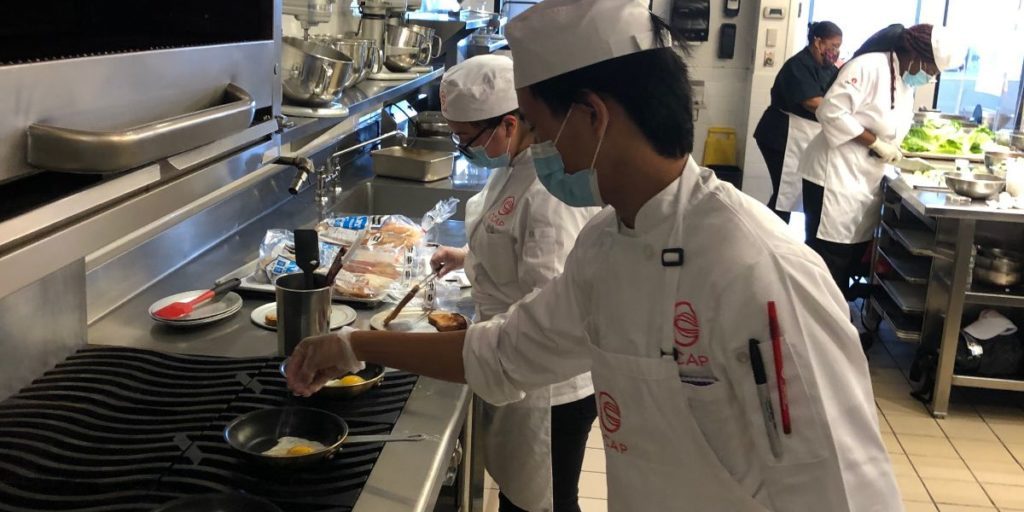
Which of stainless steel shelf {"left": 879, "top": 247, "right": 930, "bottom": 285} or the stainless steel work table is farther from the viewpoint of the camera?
stainless steel shelf {"left": 879, "top": 247, "right": 930, "bottom": 285}

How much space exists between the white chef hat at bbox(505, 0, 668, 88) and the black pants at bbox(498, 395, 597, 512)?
106 centimetres

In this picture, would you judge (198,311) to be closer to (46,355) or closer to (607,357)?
(46,355)

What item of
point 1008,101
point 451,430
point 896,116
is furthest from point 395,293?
point 1008,101

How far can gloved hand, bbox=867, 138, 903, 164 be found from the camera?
4.80 meters

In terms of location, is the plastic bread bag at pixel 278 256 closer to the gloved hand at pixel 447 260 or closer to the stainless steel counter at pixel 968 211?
the gloved hand at pixel 447 260

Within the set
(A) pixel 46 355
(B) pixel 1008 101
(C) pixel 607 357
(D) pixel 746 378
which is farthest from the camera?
(B) pixel 1008 101

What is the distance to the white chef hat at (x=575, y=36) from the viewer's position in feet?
4.29

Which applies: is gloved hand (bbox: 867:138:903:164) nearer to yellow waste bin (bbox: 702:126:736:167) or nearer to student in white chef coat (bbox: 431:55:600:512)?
student in white chef coat (bbox: 431:55:600:512)

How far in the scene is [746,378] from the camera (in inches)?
48.7

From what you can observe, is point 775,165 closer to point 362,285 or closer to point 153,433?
point 362,285

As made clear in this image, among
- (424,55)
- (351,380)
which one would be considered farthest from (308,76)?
(424,55)

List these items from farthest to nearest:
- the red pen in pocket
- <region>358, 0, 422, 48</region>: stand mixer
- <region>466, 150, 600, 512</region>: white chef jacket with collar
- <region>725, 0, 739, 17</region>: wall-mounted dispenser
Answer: <region>725, 0, 739, 17</region>: wall-mounted dispenser < <region>358, 0, 422, 48</region>: stand mixer < <region>466, 150, 600, 512</region>: white chef jacket with collar < the red pen in pocket

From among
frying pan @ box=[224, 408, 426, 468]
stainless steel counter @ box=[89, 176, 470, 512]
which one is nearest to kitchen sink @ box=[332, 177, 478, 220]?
stainless steel counter @ box=[89, 176, 470, 512]

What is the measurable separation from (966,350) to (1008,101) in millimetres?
4102
